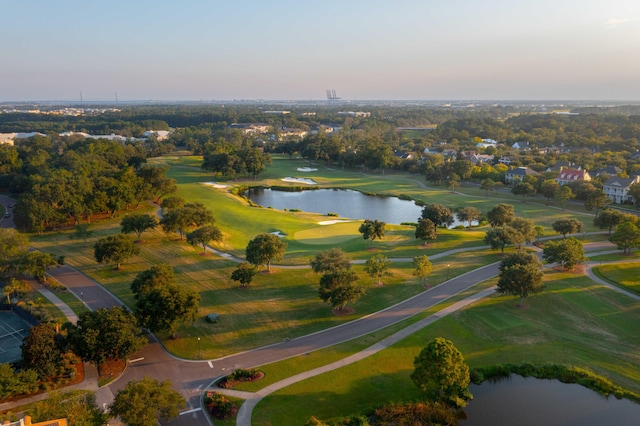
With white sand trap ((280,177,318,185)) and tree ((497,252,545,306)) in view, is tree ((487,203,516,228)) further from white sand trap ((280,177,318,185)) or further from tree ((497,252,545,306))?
white sand trap ((280,177,318,185))

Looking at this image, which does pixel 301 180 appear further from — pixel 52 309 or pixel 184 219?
pixel 52 309

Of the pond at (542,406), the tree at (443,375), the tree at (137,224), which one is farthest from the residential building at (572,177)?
the tree at (137,224)

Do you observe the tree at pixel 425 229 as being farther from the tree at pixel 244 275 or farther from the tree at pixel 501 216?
the tree at pixel 244 275

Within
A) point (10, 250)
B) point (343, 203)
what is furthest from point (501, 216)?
point (10, 250)

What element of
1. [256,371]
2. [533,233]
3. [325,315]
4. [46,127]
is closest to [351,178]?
[533,233]

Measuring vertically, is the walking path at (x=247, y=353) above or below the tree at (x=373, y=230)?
below

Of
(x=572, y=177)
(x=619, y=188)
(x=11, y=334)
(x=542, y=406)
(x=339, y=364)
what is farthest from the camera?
(x=572, y=177)

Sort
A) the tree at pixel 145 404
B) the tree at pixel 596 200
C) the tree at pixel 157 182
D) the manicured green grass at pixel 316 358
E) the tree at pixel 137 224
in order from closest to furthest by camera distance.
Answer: the tree at pixel 145 404
the manicured green grass at pixel 316 358
the tree at pixel 137 224
the tree at pixel 596 200
the tree at pixel 157 182

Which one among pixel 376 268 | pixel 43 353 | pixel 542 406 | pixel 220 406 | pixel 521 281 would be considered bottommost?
pixel 542 406
